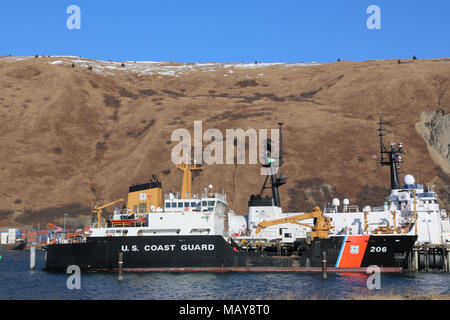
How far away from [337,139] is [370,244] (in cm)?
6152

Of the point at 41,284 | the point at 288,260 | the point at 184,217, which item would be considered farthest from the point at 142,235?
the point at 288,260

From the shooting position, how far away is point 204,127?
109250mm

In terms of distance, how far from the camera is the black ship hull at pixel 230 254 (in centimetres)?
4081

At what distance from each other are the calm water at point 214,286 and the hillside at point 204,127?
46740 mm

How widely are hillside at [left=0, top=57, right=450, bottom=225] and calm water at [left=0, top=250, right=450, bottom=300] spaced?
46740 mm

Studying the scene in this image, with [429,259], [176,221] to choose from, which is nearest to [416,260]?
[429,259]

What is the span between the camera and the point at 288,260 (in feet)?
138
